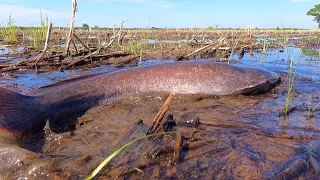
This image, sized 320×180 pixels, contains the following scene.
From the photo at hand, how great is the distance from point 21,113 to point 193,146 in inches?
55.3

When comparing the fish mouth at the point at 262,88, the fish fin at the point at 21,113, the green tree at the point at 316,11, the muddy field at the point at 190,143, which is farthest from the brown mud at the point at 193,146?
the green tree at the point at 316,11

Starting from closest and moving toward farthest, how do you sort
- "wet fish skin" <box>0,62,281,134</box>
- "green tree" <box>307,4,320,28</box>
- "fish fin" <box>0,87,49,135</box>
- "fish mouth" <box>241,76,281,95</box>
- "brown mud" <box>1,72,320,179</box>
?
1. "brown mud" <box>1,72,320,179</box>
2. "fish fin" <box>0,87,49,135</box>
3. "wet fish skin" <box>0,62,281,134</box>
4. "fish mouth" <box>241,76,281,95</box>
5. "green tree" <box>307,4,320,28</box>

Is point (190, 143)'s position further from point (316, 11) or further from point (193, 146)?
point (316, 11)

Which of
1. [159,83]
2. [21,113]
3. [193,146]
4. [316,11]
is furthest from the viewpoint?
[316,11]

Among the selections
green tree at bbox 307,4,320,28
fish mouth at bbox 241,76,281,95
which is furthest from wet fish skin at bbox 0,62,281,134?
green tree at bbox 307,4,320,28

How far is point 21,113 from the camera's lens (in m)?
2.52

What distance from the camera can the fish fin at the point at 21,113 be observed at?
2357 mm

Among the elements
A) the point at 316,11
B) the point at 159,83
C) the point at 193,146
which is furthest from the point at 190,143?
the point at 316,11

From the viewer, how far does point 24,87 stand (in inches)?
165

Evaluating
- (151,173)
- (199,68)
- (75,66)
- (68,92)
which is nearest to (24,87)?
(68,92)

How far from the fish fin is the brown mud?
0.36 feet

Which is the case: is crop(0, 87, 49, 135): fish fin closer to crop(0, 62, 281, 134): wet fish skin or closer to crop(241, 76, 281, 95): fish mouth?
crop(0, 62, 281, 134): wet fish skin

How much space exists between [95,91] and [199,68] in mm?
1289

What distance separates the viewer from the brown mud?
1.88 m
